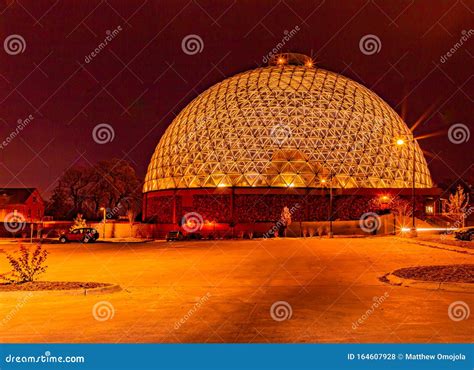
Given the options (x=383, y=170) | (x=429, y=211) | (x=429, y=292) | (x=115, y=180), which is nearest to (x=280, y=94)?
(x=383, y=170)

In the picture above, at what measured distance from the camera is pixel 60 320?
943cm

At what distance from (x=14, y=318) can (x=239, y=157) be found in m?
42.9

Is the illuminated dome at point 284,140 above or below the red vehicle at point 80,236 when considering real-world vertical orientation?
above

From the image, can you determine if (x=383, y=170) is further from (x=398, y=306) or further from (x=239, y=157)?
(x=398, y=306)
